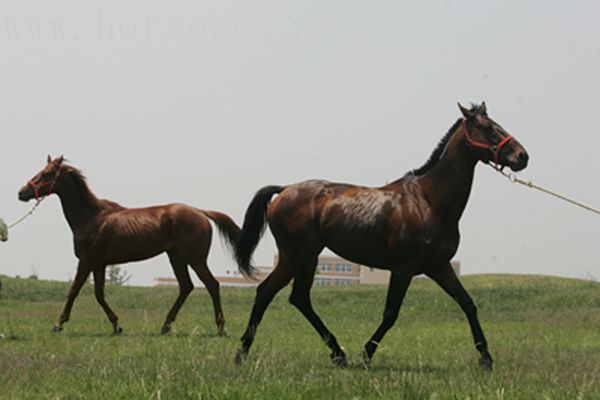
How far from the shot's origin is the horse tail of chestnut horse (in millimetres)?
14305

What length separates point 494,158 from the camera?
27.8 ft

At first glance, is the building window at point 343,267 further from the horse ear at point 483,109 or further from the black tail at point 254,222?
the horse ear at point 483,109

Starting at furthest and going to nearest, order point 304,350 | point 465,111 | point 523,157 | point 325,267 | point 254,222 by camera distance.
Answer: point 325,267
point 304,350
point 254,222
point 465,111
point 523,157

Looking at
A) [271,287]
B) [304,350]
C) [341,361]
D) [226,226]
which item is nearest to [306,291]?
[271,287]

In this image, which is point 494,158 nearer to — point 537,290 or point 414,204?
point 414,204

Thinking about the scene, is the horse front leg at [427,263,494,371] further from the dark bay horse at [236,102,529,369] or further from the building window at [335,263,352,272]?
the building window at [335,263,352,272]

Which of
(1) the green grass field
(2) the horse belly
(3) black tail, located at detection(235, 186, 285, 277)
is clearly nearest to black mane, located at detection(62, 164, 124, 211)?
(2) the horse belly

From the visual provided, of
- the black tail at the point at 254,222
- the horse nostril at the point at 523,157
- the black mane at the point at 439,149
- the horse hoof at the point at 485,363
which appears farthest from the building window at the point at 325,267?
the horse nostril at the point at 523,157

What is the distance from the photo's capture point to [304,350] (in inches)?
394

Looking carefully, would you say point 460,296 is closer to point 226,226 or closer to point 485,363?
point 485,363

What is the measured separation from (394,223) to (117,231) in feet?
22.5

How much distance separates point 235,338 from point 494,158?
521 cm

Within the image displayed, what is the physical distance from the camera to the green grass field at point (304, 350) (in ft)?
18.9

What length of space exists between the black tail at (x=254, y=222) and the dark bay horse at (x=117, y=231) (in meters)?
4.25
